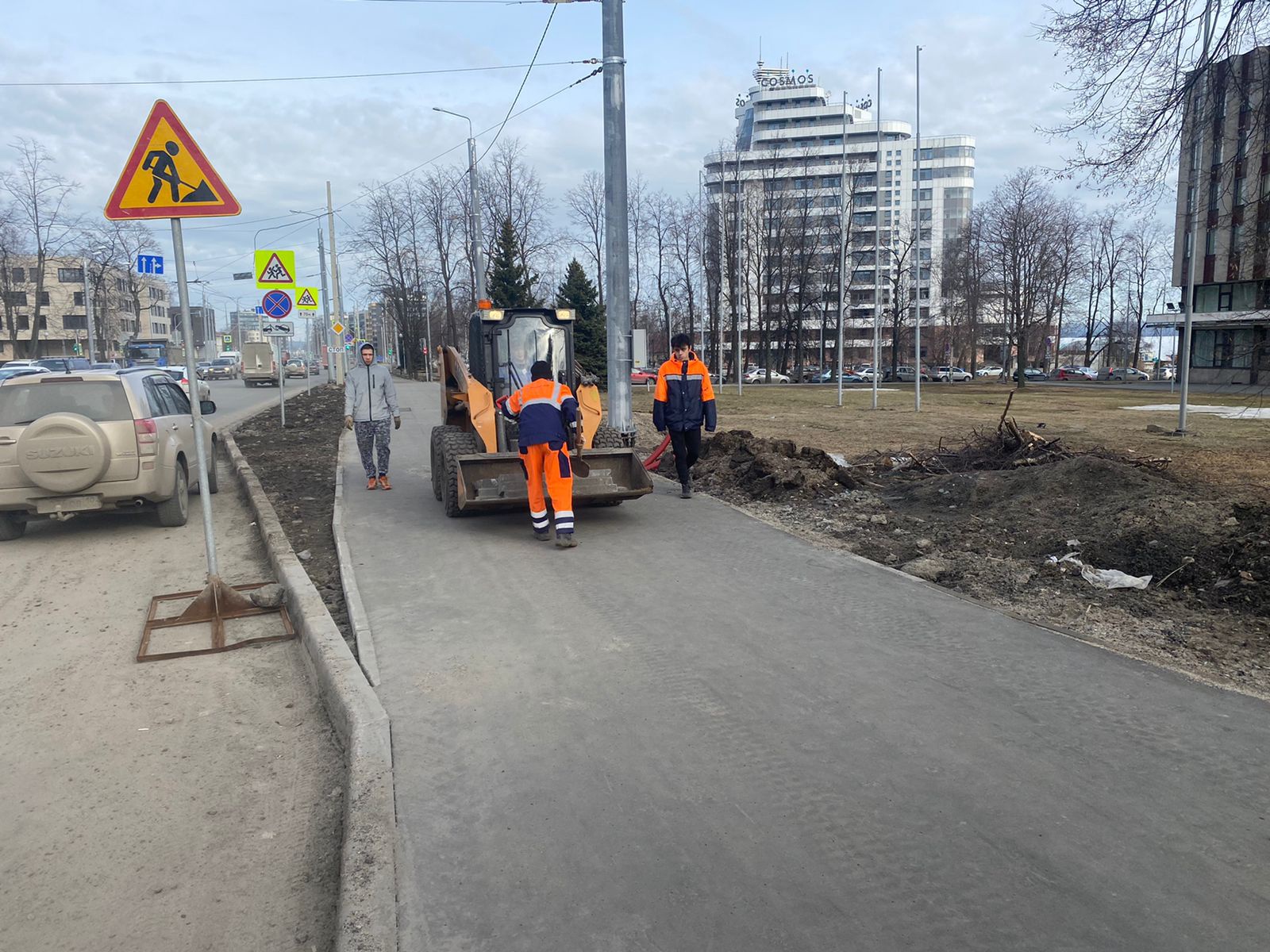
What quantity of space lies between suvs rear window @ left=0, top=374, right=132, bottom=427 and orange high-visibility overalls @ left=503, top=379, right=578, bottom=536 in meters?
4.18

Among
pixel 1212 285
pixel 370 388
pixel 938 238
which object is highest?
pixel 938 238

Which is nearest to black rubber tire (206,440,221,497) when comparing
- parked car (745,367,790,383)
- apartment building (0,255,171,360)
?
apartment building (0,255,171,360)

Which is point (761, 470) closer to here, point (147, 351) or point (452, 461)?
point (452, 461)

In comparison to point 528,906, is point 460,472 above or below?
above

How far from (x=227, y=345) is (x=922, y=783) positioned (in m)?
139

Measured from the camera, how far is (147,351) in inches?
2361

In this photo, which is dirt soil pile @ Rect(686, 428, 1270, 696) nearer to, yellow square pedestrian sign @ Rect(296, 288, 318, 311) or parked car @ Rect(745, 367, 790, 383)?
yellow square pedestrian sign @ Rect(296, 288, 318, 311)

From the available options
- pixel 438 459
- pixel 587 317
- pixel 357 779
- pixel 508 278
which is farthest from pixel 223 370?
pixel 357 779

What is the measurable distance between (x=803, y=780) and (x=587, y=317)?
134 ft

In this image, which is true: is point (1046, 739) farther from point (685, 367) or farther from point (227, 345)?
point (227, 345)

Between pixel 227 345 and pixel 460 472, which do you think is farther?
pixel 227 345

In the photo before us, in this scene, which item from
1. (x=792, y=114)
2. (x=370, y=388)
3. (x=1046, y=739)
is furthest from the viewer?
(x=792, y=114)

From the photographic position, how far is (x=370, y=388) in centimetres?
1181

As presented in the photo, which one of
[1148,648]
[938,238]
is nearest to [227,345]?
[938,238]
